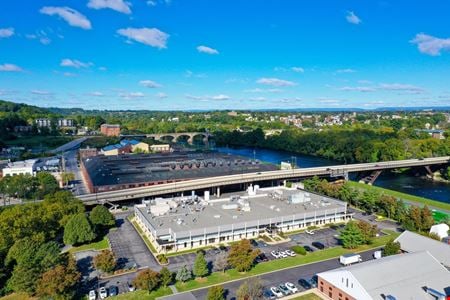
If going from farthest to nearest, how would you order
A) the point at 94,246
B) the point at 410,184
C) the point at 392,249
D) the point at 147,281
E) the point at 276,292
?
the point at 410,184 → the point at 94,246 → the point at 392,249 → the point at 276,292 → the point at 147,281

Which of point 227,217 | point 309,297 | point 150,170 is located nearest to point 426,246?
point 309,297

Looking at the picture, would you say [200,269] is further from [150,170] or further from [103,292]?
[150,170]

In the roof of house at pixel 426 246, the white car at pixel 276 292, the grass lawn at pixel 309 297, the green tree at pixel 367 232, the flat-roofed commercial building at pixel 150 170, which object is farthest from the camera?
the flat-roofed commercial building at pixel 150 170

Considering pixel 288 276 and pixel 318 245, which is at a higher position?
pixel 288 276

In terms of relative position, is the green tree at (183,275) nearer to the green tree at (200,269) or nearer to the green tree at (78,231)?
the green tree at (200,269)

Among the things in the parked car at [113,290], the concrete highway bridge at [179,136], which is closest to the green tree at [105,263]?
the parked car at [113,290]

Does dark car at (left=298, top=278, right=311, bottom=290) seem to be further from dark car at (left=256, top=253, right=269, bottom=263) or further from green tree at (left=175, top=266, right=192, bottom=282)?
green tree at (left=175, top=266, right=192, bottom=282)
